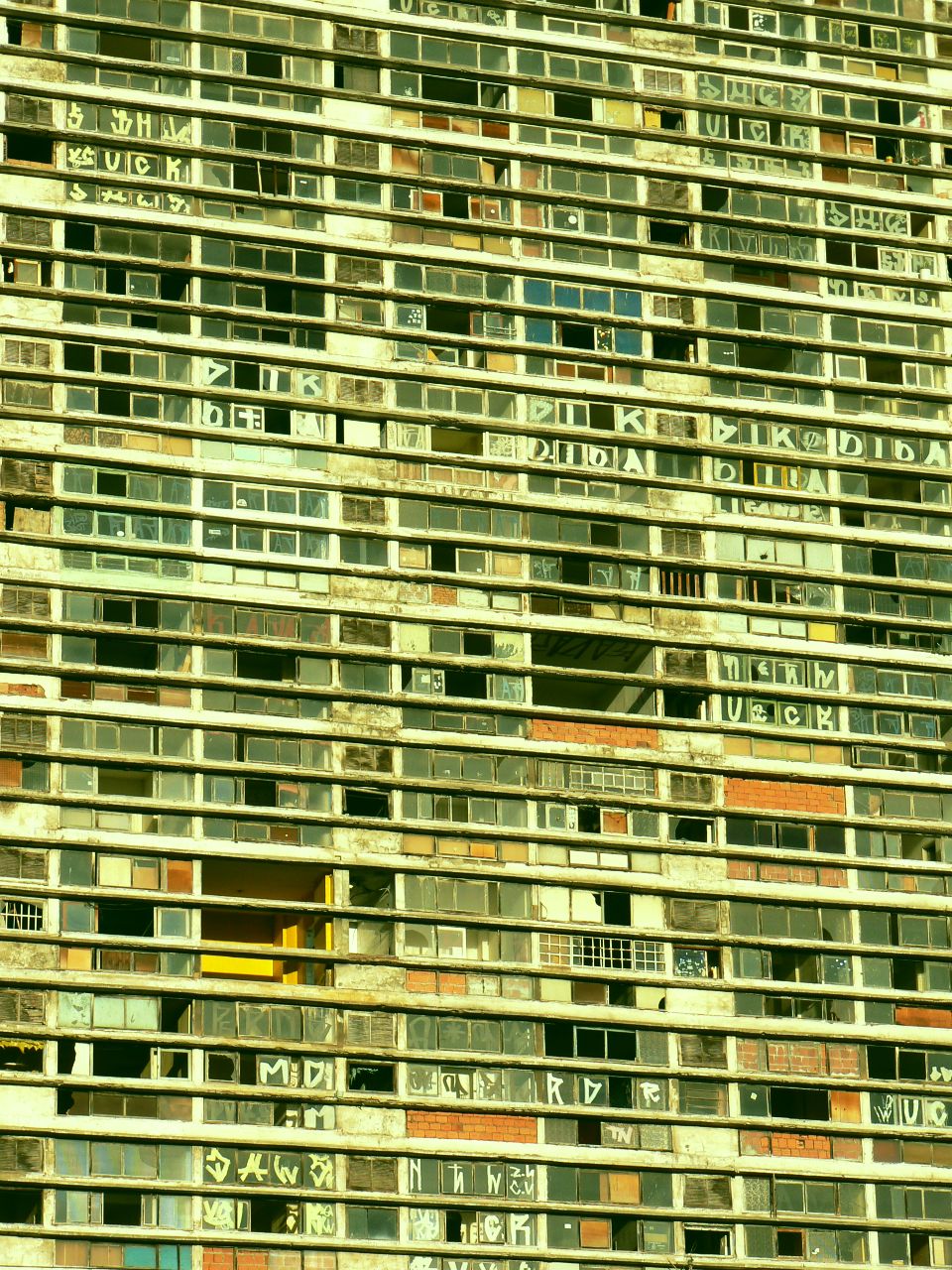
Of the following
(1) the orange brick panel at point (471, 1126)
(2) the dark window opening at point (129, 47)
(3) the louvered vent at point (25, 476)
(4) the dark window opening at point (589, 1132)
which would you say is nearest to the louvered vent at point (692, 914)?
(4) the dark window opening at point (589, 1132)

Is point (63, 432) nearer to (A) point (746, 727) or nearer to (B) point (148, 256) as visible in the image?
(B) point (148, 256)

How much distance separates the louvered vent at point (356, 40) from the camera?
312 feet

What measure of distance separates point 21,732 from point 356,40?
2306 cm

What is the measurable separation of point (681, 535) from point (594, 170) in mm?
11089

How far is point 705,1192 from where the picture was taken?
87.5 m

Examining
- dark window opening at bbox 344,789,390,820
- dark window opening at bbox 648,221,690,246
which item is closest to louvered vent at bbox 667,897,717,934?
dark window opening at bbox 344,789,390,820

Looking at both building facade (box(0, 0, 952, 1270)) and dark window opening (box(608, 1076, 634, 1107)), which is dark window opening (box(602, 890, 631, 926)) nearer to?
building facade (box(0, 0, 952, 1270))

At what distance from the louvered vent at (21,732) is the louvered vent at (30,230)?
1340cm

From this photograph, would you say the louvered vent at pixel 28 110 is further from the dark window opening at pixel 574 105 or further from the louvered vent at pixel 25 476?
the dark window opening at pixel 574 105

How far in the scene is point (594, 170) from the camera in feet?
316

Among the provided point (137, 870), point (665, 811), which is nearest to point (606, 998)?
point (665, 811)

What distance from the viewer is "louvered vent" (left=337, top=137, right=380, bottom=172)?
309 feet

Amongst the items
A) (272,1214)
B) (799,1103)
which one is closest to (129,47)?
(272,1214)

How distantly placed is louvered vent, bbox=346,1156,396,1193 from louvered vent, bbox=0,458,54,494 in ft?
63.0
